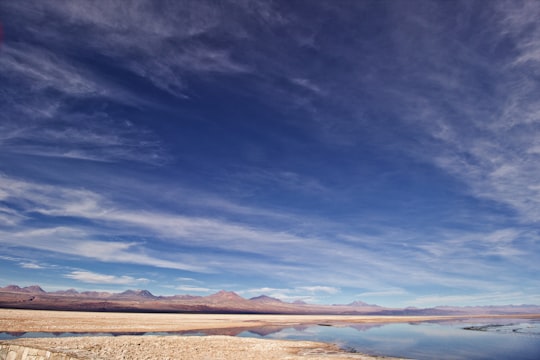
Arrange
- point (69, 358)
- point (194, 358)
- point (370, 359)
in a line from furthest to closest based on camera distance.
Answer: point (370, 359) < point (194, 358) < point (69, 358)

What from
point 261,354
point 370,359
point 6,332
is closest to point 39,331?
point 6,332

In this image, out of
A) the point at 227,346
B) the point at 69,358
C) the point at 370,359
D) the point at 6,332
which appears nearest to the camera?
the point at 69,358

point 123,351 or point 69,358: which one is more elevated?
point 69,358

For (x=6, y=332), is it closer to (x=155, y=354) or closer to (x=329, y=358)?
(x=155, y=354)

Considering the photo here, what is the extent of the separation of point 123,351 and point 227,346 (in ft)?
31.5

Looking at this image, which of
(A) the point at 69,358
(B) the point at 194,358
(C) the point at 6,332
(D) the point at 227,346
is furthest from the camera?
(C) the point at 6,332

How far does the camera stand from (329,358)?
23.3 meters

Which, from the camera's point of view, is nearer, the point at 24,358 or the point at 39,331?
the point at 24,358

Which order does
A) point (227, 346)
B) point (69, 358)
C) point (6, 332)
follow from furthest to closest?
1. point (6, 332)
2. point (227, 346)
3. point (69, 358)

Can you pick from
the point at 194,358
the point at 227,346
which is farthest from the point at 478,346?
the point at 194,358

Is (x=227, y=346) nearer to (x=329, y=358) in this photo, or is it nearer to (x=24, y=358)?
(x=329, y=358)

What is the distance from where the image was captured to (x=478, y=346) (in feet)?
115

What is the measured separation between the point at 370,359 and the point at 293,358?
18.6ft

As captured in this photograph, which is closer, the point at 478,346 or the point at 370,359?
the point at 370,359
